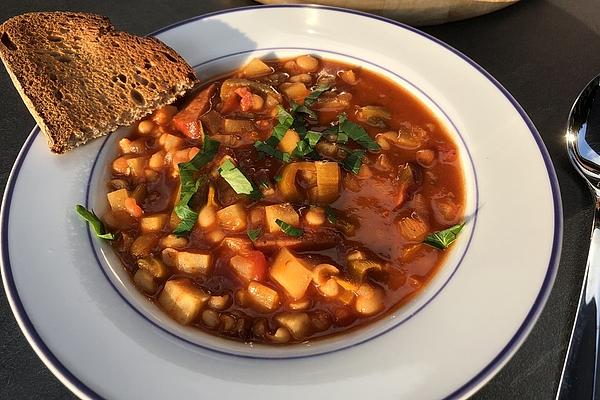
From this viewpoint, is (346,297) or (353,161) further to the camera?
(353,161)

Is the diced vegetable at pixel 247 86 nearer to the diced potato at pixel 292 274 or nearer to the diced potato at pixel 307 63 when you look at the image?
the diced potato at pixel 307 63

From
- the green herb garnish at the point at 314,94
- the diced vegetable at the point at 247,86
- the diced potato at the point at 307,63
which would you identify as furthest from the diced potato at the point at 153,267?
the diced potato at the point at 307,63

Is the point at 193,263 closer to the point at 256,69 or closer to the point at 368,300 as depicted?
the point at 368,300

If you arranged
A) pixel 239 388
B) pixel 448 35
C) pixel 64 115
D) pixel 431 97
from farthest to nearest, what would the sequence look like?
pixel 448 35 < pixel 431 97 < pixel 64 115 < pixel 239 388

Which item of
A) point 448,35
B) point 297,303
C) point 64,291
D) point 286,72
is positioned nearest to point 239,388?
point 297,303

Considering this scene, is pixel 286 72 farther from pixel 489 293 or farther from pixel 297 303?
pixel 489 293

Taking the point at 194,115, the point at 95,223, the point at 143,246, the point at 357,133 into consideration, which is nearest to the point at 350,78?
the point at 357,133

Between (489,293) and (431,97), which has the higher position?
(431,97)

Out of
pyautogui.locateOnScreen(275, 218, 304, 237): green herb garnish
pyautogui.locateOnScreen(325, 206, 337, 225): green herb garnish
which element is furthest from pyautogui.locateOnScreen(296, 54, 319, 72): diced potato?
pyautogui.locateOnScreen(275, 218, 304, 237): green herb garnish
